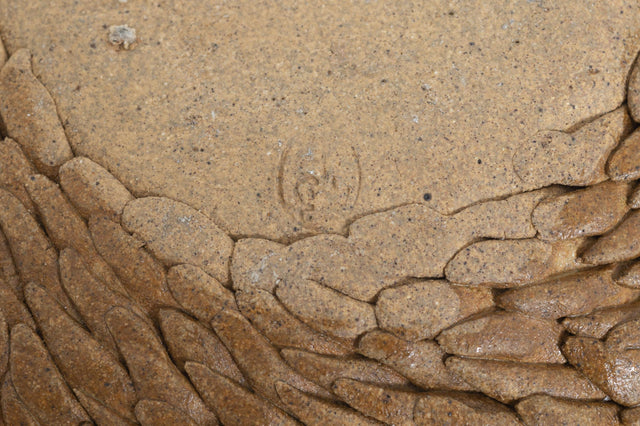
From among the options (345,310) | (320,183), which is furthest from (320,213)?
(345,310)

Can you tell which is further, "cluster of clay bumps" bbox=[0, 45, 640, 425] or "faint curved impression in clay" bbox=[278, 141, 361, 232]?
"faint curved impression in clay" bbox=[278, 141, 361, 232]

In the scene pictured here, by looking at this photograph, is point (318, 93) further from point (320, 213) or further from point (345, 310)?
point (345, 310)

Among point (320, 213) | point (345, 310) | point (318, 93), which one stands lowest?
point (345, 310)

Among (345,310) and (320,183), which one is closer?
(345,310)

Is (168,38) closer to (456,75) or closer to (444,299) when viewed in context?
(456,75)

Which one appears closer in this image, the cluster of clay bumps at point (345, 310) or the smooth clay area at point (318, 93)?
the cluster of clay bumps at point (345, 310)

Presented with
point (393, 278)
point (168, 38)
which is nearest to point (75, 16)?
point (168, 38)
